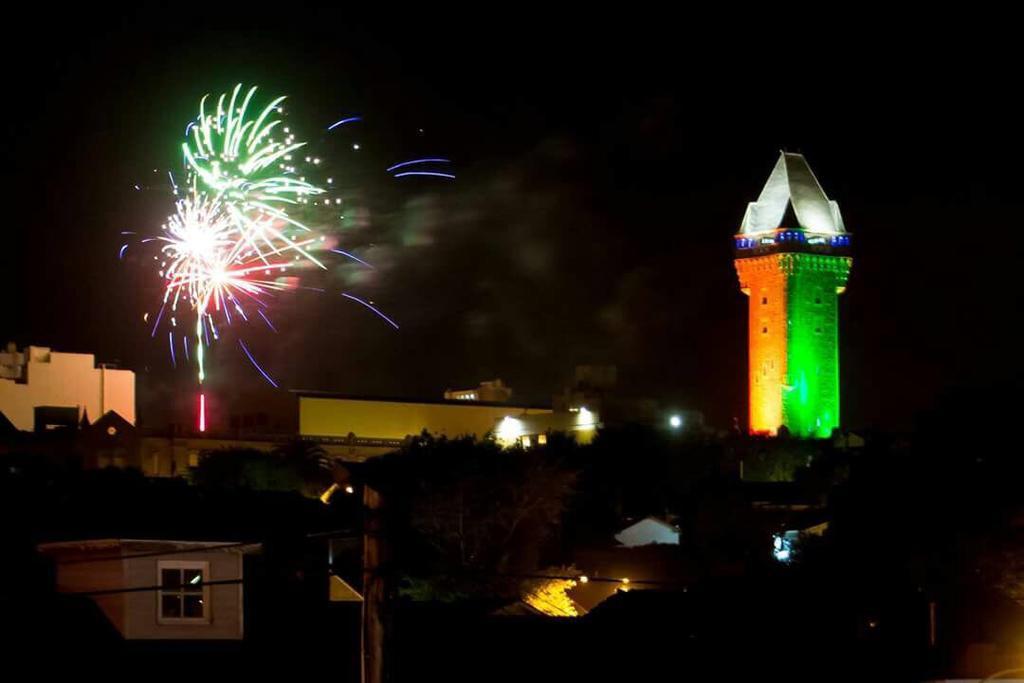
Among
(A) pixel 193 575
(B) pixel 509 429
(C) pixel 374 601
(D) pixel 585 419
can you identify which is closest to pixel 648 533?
(B) pixel 509 429

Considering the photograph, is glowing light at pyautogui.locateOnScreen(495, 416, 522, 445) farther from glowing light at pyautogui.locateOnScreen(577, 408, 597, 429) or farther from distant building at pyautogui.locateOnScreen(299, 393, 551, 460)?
glowing light at pyautogui.locateOnScreen(577, 408, 597, 429)

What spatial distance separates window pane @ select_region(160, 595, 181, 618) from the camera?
89.7ft

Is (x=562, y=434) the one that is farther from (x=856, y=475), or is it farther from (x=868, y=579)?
(x=868, y=579)

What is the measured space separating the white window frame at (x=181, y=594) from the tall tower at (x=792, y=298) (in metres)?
78.0

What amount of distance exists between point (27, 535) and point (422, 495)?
33.2 m

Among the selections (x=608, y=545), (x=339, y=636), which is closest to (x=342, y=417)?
(x=608, y=545)

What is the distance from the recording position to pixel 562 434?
95.6 m

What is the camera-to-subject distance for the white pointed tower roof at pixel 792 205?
106250 millimetres

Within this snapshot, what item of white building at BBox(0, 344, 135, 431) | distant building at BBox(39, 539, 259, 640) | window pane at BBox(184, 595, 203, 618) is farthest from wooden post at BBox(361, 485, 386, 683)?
white building at BBox(0, 344, 135, 431)

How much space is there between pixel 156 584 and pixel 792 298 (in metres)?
81.3

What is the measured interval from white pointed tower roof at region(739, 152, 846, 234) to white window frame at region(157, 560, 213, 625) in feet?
266

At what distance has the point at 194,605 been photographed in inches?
→ 1083

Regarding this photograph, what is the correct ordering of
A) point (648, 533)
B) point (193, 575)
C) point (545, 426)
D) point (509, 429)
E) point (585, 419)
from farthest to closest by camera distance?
point (585, 419)
point (545, 426)
point (509, 429)
point (648, 533)
point (193, 575)

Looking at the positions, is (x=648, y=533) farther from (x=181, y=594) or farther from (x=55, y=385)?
(x=181, y=594)
